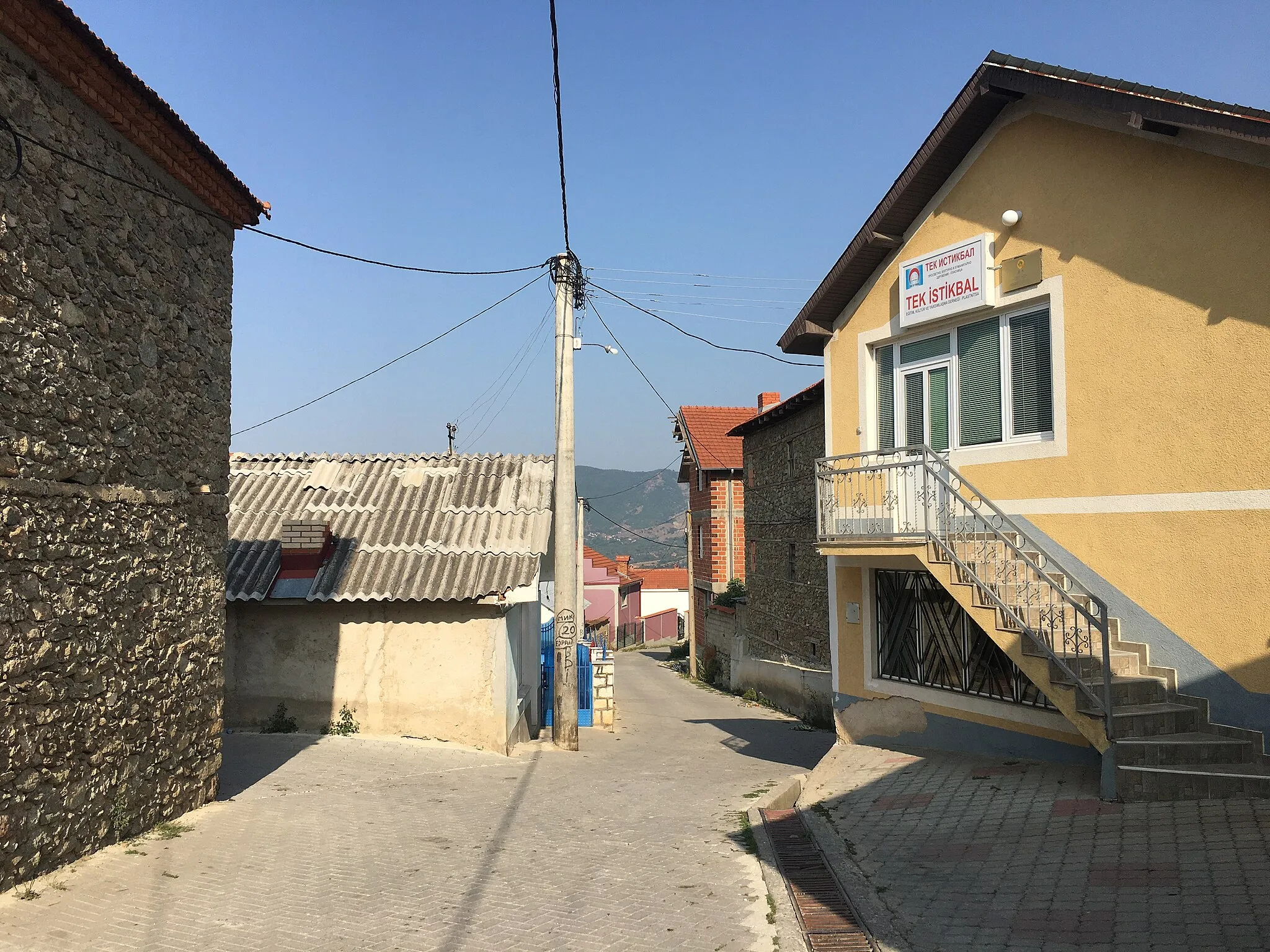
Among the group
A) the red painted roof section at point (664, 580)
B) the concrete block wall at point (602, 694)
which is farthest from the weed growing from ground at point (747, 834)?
the red painted roof section at point (664, 580)

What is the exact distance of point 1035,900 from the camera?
6148 mm

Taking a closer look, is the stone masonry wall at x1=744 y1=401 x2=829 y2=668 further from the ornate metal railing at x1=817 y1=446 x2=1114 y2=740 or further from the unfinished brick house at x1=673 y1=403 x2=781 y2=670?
the ornate metal railing at x1=817 y1=446 x2=1114 y2=740

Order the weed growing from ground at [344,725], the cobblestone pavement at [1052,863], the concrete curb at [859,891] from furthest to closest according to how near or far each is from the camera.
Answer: the weed growing from ground at [344,725] → the concrete curb at [859,891] → the cobblestone pavement at [1052,863]

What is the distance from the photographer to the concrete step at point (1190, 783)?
7441mm

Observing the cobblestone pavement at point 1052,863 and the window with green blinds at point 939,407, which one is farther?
the window with green blinds at point 939,407

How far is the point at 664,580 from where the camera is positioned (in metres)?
71.6

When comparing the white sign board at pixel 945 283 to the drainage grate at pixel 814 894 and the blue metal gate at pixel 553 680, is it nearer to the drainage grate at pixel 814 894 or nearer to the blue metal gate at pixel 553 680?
the drainage grate at pixel 814 894

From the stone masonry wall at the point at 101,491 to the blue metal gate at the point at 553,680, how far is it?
26.5 ft

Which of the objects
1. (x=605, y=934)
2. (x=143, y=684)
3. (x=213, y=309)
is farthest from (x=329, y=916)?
(x=213, y=309)

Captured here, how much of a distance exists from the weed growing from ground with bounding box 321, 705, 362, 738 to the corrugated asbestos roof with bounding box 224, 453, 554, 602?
1578 mm

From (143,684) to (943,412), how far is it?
28.9 feet

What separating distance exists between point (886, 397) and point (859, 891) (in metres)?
6.76

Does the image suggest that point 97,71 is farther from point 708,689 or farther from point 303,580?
point 708,689

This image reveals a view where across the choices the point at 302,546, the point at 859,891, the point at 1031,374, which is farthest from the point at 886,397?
the point at 302,546
